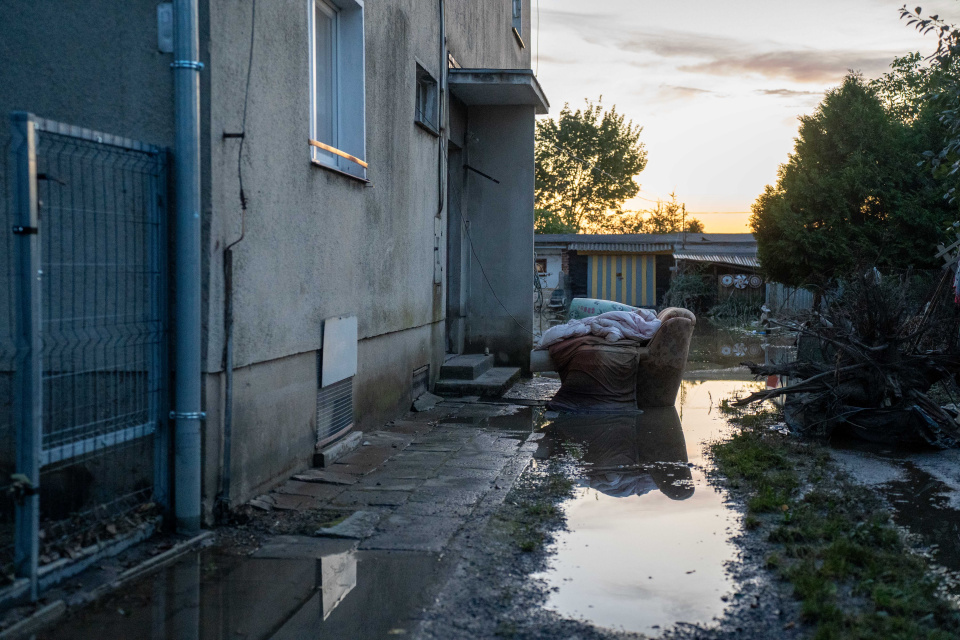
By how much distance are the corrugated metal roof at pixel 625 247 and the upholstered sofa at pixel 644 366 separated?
22290mm

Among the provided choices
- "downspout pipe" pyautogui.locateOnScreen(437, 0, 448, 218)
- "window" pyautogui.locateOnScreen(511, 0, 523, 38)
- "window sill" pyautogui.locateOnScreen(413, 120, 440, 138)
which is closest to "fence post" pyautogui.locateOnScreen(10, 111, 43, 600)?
"window sill" pyautogui.locateOnScreen(413, 120, 440, 138)

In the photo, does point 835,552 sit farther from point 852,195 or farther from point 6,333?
point 852,195

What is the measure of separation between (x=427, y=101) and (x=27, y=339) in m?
6.83

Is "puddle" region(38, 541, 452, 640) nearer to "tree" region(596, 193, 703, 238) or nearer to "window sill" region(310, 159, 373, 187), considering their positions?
"window sill" region(310, 159, 373, 187)

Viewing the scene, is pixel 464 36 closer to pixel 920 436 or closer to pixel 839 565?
pixel 920 436

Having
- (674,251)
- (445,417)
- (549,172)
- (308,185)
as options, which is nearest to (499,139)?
(445,417)

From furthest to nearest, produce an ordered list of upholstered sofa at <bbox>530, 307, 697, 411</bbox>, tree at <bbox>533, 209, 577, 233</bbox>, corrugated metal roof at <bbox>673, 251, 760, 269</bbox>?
tree at <bbox>533, 209, 577, 233</bbox> → corrugated metal roof at <bbox>673, 251, 760, 269</bbox> → upholstered sofa at <bbox>530, 307, 697, 411</bbox>

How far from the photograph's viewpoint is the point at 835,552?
13.3ft

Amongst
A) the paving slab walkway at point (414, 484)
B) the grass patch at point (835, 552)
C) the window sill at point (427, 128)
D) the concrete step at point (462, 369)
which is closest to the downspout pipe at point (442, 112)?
the window sill at point (427, 128)

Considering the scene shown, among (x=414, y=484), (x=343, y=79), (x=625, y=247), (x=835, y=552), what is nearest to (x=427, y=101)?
(x=343, y=79)

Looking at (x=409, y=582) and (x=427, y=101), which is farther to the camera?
(x=427, y=101)

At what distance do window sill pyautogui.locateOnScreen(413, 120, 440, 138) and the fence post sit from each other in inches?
221

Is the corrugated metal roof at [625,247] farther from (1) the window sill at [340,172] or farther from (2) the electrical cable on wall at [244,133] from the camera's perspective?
(2) the electrical cable on wall at [244,133]

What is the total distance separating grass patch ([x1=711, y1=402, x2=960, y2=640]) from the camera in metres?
3.29
